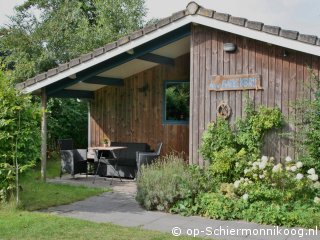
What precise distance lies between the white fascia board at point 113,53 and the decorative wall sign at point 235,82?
50.7 inches

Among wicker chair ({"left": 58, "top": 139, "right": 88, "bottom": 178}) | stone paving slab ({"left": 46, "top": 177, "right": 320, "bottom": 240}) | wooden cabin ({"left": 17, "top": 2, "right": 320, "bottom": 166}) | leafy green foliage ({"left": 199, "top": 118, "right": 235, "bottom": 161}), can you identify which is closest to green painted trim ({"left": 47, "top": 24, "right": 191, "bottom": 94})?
wooden cabin ({"left": 17, "top": 2, "right": 320, "bottom": 166})

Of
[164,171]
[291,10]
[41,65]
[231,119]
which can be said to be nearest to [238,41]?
[231,119]

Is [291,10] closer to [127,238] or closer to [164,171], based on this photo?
[164,171]

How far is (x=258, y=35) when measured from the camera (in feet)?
24.5

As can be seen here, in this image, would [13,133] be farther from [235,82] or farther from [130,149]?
[130,149]

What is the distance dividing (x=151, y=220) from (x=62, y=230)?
54.6 inches

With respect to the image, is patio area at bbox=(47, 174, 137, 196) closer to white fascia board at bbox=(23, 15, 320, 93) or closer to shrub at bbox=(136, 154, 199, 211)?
shrub at bbox=(136, 154, 199, 211)

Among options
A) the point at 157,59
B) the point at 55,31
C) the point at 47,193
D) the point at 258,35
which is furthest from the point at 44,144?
the point at 55,31

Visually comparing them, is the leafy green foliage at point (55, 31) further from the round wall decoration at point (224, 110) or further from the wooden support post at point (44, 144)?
the round wall decoration at point (224, 110)

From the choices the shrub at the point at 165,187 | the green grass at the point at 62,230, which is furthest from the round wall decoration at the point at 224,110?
the green grass at the point at 62,230

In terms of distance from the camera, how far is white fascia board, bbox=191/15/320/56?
7070 mm

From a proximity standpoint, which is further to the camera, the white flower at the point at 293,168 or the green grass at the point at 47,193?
the green grass at the point at 47,193

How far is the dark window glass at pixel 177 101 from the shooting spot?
38.2ft

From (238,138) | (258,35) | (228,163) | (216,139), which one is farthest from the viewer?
(216,139)
